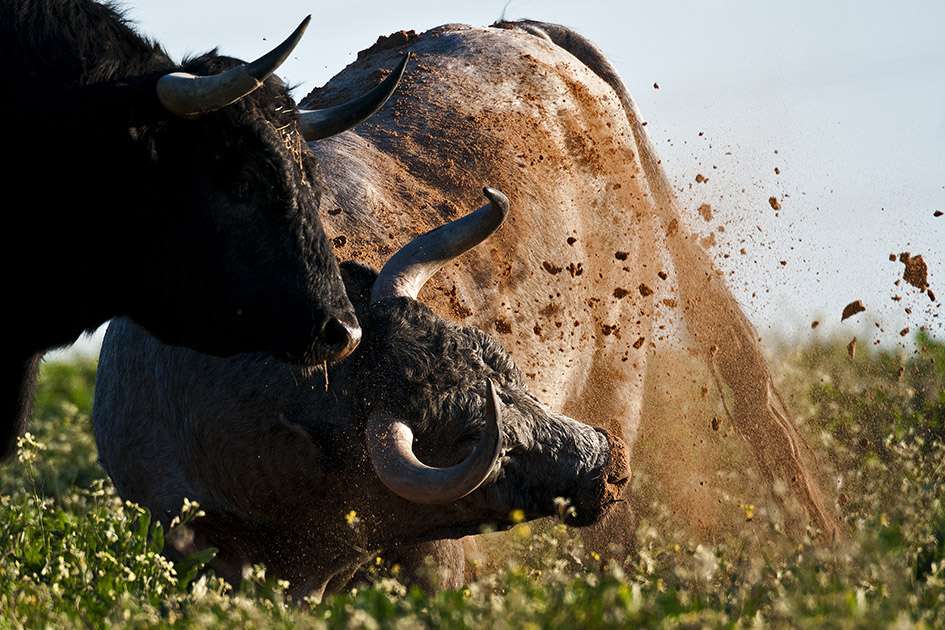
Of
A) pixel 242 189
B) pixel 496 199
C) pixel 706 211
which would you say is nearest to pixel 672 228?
pixel 706 211

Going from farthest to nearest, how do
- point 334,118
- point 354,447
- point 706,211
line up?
1. point 706,211
2. point 334,118
3. point 354,447

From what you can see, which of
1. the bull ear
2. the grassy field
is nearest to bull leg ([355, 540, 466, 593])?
the grassy field

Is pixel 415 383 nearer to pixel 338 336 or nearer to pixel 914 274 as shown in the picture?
pixel 338 336

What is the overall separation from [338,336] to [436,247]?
146 cm

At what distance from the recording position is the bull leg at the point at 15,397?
603cm

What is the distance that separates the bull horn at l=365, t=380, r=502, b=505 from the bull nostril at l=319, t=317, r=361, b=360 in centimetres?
51

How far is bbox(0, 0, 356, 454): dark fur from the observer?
5.12m

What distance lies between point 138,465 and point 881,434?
4207 mm

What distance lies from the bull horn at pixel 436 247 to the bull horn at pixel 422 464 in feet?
2.60

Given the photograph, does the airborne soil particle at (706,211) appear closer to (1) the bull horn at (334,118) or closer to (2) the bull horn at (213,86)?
(1) the bull horn at (334,118)

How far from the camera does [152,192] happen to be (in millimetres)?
5172

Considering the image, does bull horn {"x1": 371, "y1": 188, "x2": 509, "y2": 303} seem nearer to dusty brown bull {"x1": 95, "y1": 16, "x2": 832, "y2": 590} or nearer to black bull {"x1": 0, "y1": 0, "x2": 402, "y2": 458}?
dusty brown bull {"x1": 95, "y1": 16, "x2": 832, "y2": 590}

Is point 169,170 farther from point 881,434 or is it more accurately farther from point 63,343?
point 881,434

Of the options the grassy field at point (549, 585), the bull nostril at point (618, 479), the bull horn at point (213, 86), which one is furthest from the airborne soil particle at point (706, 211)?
the bull horn at point (213, 86)
